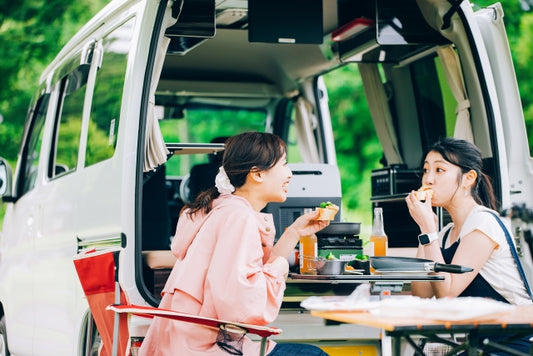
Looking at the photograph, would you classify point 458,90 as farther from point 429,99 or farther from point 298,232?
point 298,232

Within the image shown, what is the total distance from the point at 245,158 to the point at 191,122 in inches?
162

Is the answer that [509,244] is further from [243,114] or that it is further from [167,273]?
[243,114]

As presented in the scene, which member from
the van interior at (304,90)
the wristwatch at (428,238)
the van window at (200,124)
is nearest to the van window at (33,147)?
the van interior at (304,90)

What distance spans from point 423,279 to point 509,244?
0.51 meters

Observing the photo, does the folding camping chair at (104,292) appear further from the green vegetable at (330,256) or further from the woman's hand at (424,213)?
the woman's hand at (424,213)

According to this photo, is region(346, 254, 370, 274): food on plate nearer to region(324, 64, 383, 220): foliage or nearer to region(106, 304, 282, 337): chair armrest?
region(106, 304, 282, 337): chair armrest

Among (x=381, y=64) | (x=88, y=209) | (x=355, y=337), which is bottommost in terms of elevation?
(x=355, y=337)

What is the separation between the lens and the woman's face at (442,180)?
4307mm

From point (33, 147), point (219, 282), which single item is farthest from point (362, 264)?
point (33, 147)

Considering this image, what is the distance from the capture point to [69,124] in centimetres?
573

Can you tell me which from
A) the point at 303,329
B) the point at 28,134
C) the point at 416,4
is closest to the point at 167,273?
the point at 303,329

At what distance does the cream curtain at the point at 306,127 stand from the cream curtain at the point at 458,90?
269 cm

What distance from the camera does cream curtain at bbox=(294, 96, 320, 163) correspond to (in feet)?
25.9

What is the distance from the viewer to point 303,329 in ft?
13.8
